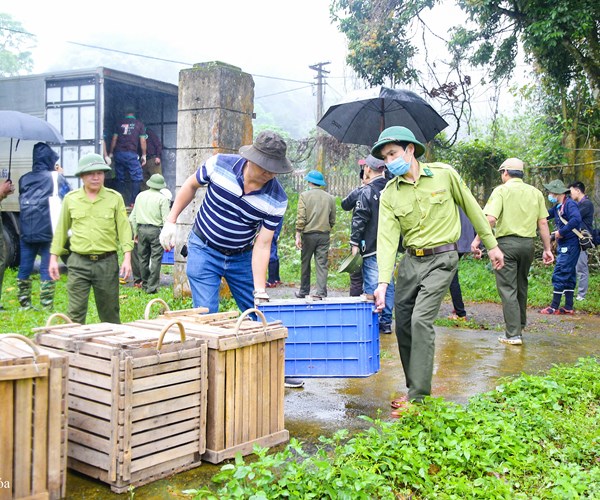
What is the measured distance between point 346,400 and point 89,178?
120 inches

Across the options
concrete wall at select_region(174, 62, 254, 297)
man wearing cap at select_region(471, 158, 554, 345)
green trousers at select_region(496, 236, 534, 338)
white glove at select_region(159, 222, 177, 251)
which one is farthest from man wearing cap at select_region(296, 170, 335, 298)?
A: white glove at select_region(159, 222, 177, 251)

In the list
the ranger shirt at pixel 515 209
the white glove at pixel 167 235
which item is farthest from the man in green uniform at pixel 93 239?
the ranger shirt at pixel 515 209

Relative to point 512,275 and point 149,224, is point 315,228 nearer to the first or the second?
point 149,224

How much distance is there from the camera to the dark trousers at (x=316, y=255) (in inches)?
442

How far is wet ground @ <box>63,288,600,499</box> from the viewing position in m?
3.66

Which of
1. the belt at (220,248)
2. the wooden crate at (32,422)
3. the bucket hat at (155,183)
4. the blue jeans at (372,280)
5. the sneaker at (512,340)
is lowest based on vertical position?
the sneaker at (512,340)

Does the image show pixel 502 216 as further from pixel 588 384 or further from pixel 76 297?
pixel 76 297

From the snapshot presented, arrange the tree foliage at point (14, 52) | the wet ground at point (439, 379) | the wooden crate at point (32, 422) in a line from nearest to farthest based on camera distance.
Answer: the wooden crate at point (32, 422)
the wet ground at point (439, 379)
the tree foliage at point (14, 52)

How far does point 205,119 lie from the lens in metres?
9.12

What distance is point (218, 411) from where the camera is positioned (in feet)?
12.5

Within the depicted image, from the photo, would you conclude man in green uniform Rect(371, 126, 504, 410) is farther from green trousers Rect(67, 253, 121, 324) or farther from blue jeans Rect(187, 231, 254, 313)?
green trousers Rect(67, 253, 121, 324)

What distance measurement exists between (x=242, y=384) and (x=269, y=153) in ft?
5.53

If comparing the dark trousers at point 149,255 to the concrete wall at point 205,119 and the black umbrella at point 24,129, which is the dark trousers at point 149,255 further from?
the black umbrella at point 24,129

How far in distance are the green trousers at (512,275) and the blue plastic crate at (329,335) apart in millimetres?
3395
